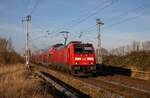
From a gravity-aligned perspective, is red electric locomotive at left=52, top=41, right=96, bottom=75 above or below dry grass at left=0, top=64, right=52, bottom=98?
above

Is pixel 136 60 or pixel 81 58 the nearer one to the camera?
pixel 81 58

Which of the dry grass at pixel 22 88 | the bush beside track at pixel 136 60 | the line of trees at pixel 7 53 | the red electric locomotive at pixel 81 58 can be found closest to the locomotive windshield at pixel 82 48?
the red electric locomotive at pixel 81 58

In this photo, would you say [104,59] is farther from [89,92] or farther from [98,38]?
[89,92]

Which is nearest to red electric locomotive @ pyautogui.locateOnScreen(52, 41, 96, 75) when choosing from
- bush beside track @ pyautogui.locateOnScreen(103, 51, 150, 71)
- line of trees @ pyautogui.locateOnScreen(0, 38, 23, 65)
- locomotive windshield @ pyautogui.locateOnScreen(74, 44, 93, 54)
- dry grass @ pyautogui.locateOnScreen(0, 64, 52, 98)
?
locomotive windshield @ pyautogui.locateOnScreen(74, 44, 93, 54)

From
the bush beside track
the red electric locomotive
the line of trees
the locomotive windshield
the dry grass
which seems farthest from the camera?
the line of trees

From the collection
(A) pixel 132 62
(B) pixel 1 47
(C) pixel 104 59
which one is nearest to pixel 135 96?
(A) pixel 132 62

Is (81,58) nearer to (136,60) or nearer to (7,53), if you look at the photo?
(136,60)

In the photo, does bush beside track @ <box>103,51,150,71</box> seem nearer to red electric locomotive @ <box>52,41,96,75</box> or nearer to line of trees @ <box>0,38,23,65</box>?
red electric locomotive @ <box>52,41,96,75</box>

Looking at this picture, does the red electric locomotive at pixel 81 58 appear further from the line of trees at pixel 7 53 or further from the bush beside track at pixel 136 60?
the line of trees at pixel 7 53

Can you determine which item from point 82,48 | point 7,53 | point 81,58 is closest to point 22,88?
point 81,58

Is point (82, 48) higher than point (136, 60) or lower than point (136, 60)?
higher

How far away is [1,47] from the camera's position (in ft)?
104

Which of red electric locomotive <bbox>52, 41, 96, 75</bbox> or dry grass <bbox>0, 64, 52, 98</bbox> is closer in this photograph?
dry grass <bbox>0, 64, 52, 98</bbox>

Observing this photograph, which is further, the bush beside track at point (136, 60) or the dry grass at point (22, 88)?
the bush beside track at point (136, 60)
